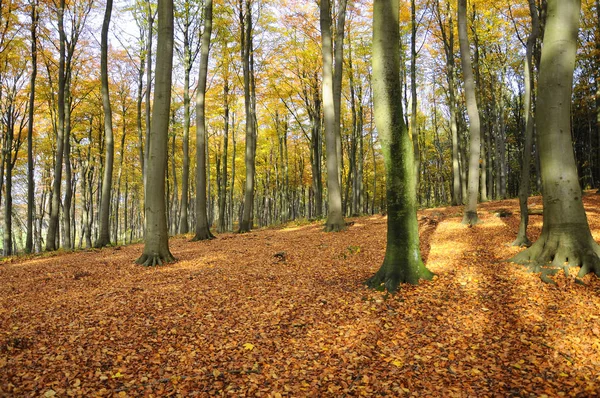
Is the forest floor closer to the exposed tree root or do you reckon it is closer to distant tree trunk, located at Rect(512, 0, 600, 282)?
distant tree trunk, located at Rect(512, 0, 600, 282)

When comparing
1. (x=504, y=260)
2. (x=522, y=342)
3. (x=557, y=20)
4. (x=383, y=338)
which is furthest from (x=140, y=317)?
(x=557, y=20)

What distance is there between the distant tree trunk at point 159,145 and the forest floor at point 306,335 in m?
1.46

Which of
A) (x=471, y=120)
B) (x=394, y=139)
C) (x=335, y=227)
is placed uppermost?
(x=471, y=120)

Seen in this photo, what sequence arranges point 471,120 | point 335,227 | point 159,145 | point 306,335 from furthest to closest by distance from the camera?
1. point 335,227
2. point 471,120
3. point 159,145
4. point 306,335

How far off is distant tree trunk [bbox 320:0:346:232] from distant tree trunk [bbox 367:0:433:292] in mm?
6667

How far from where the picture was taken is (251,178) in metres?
15.5

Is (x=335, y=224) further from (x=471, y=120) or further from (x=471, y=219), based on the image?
(x=471, y=120)

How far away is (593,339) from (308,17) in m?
19.0

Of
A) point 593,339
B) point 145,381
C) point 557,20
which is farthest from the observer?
point 557,20

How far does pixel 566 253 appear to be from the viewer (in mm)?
5188

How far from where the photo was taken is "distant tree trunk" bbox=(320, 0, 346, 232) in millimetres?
11984

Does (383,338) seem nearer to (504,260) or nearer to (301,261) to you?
(504,260)

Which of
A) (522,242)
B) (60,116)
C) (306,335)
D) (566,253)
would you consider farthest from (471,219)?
(60,116)

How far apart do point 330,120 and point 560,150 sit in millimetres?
7678
